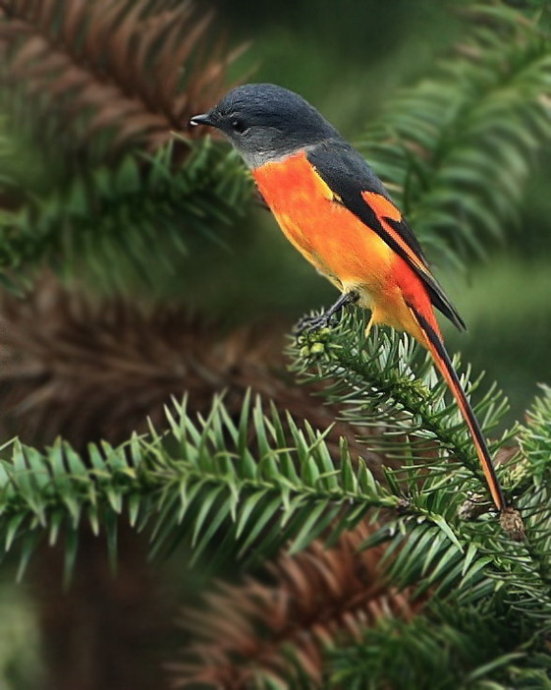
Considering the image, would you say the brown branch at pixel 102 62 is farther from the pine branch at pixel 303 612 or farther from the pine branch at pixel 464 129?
the pine branch at pixel 303 612

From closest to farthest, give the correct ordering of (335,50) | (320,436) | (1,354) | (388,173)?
(320,436), (1,354), (388,173), (335,50)

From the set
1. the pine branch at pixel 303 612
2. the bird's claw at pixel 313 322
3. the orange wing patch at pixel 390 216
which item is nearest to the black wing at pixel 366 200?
the orange wing patch at pixel 390 216

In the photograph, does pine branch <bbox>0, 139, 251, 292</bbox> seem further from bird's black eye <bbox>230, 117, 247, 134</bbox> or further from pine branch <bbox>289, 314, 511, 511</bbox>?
pine branch <bbox>289, 314, 511, 511</bbox>

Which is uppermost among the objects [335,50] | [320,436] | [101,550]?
[335,50]

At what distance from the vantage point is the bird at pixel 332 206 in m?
0.96

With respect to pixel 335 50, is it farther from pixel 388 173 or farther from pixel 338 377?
pixel 338 377

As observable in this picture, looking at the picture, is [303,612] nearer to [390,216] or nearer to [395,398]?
[395,398]

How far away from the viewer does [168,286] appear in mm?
1002

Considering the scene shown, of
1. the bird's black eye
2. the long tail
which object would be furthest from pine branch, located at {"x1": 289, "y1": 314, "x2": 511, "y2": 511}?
the bird's black eye

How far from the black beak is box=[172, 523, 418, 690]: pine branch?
0.37 metres

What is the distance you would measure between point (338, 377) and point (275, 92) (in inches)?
14.5

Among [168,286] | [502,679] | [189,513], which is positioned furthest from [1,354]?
[502,679]

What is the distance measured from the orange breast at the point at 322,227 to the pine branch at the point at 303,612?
29 centimetres

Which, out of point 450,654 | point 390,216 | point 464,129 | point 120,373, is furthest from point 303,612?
point 464,129
